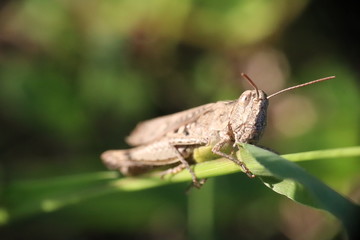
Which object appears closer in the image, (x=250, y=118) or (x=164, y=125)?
→ (x=250, y=118)

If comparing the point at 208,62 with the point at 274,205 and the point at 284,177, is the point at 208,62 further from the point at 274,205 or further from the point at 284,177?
the point at 284,177

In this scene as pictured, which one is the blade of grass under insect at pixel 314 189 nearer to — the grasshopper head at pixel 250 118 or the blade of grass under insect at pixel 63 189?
the grasshopper head at pixel 250 118

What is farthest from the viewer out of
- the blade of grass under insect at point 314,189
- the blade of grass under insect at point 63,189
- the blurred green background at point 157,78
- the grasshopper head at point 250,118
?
the blurred green background at point 157,78

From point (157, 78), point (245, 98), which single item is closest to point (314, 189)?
point (245, 98)

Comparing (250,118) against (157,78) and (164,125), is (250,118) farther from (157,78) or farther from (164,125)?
(157,78)

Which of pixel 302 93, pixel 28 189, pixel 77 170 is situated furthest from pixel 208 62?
pixel 28 189

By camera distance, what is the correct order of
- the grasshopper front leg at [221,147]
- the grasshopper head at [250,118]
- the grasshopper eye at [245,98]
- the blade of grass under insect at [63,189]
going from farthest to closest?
the blade of grass under insect at [63,189]
the grasshopper eye at [245,98]
the grasshopper head at [250,118]
the grasshopper front leg at [221,147]

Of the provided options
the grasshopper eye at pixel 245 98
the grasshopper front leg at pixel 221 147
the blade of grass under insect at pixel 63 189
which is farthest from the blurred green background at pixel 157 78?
the grasshopper eye at pixel 245 98
